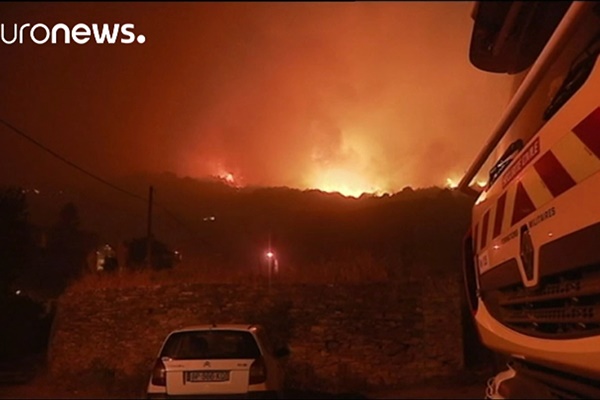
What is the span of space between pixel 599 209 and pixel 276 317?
11561 millimetres

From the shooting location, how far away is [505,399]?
376 cm

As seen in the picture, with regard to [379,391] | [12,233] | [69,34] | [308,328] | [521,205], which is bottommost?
[379,391]

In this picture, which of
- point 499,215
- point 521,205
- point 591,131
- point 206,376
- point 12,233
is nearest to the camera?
point 591,131

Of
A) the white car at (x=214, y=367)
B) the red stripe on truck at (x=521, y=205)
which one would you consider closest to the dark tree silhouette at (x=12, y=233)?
the white car at (x=214, y=367)

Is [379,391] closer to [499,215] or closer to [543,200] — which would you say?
[499,215]

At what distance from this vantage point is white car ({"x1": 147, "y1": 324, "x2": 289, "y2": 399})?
7402 millimetres

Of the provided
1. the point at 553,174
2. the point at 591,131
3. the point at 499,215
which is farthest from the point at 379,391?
the point at 591,131

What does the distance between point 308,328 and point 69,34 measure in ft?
32.2

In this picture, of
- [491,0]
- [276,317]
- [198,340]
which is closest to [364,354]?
[276,317]

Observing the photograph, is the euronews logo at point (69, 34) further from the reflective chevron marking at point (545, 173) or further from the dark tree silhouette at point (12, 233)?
the reflective chevron marking at point (545, 173)

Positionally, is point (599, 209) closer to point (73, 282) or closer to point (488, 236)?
point (488, 236)

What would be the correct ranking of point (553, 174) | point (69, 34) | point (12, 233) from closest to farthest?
point (553, 174)
point (69, 34)
point (12, 233)

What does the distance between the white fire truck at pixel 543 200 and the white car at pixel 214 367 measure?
4067 mm

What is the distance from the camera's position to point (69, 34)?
398cm
